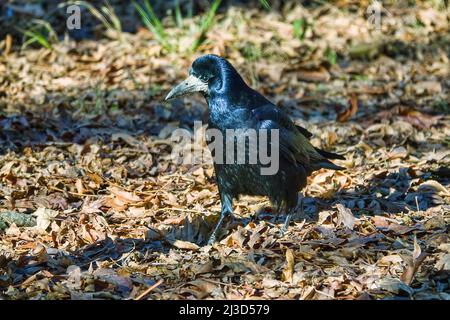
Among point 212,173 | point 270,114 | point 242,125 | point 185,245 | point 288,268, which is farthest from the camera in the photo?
point 212,173

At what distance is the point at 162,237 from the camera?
5418mm

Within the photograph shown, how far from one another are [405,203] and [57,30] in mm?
5583

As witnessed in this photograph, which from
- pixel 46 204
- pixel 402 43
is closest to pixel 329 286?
pixel 46 204

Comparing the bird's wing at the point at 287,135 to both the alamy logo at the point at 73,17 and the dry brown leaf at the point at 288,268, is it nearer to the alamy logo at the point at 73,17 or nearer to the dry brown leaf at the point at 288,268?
the dry brown leaf at the point at 288,268

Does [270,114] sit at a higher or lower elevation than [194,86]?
lower

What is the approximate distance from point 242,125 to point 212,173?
4.91ft

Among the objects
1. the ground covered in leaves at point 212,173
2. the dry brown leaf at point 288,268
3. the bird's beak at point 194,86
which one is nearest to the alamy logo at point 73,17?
the ground covered in leaves at point 212,173

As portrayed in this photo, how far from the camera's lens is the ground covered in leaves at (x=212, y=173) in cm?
475

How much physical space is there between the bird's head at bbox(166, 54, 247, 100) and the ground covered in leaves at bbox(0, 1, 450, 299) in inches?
36.9

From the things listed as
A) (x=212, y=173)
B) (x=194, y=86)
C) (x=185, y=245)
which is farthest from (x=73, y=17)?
(x=185, y=245)

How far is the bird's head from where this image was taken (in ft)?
18.5

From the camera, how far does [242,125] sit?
216 inches

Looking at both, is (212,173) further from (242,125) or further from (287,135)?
(242,125)
